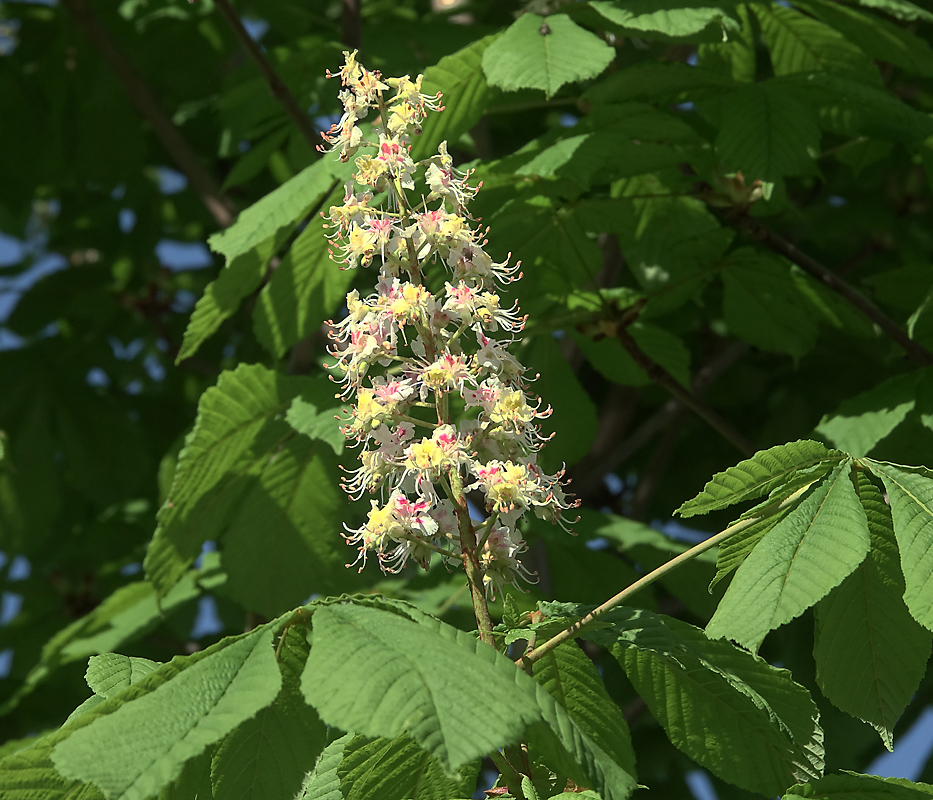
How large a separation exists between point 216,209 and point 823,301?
212cm

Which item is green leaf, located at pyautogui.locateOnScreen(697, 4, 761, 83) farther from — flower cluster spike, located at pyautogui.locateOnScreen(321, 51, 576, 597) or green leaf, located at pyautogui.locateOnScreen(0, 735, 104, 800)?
green leaf, located at pyautogui.locateOnScreen(0, 735, 104, 800)

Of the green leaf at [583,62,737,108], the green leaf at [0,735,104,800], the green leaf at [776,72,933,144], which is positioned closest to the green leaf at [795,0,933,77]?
the green leaf at [776,72,933,144]

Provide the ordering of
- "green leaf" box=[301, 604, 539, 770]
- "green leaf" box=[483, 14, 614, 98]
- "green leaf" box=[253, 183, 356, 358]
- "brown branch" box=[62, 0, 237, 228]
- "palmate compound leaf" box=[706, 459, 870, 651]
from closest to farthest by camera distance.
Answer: "green leaf" box=[301, 604, 539, 770] → "palmate compound leaf" box=[706, 459, 870, 651] → "green leaf" box=[483, 14, 614, 98] → "green leaf" box=[253, 183, 356, 358] → "brown branch" box=[62, 0, 237, 228]

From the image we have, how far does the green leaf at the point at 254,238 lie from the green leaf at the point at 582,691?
1063 mm

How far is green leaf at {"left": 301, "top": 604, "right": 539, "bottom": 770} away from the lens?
102 cm

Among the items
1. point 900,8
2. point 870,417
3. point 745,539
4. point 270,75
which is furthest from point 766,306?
point 270,75

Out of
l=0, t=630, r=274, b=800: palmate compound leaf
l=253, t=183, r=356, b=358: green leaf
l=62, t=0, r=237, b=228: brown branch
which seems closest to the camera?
l=0, t=630, r=274, b=800: palmate compound leaf

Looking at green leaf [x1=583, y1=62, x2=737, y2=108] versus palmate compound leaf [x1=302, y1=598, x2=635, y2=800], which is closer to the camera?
palmate compound leaf [x1=302, y1=598, x2=635, y2=800]

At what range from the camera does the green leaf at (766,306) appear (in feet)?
8.79

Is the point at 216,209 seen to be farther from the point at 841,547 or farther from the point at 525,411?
the point at 841,547

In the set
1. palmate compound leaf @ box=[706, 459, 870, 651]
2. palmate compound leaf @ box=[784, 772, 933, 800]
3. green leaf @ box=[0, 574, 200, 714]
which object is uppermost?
palmate compound leaf @ box=[706, 459, 870, 651]

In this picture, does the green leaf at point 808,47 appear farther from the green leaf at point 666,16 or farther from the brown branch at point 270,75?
the brown branch at point 270,75

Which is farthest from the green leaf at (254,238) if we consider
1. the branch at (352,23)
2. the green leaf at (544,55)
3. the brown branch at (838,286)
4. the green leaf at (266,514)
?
the brown branch at (838,286)

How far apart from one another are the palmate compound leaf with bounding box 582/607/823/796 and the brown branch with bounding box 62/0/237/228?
100 inches
